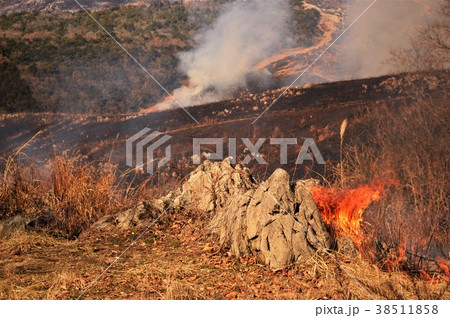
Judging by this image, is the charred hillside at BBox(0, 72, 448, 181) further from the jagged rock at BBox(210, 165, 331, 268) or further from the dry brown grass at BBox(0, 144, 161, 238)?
the jagged rock at BBox(210, 165, 331, 268)

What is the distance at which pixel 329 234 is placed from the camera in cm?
583

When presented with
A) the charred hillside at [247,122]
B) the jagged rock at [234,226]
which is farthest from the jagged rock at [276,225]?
the charred hillside at [247,122]

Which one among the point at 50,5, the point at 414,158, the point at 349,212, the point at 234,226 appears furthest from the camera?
the point at 50,5

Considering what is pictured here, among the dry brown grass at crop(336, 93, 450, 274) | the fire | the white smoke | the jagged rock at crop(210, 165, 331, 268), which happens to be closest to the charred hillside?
the dry brown grass at crop(336, 93, 450, 274)

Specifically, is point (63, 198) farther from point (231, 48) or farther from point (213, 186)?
point (231, 48)

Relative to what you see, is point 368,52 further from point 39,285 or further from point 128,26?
point 39,285

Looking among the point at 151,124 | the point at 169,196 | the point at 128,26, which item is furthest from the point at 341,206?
the point at 128,26

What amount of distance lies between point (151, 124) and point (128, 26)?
1123 cm

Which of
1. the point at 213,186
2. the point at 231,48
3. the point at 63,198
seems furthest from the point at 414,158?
the point at 231,48

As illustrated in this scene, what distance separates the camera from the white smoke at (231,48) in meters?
25.2

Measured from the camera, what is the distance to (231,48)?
28.0 meters

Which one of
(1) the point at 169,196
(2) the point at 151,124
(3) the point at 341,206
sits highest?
(3) the point at 341,206

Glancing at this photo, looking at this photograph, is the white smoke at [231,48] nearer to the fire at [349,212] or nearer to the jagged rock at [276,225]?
the fire at [349,212]

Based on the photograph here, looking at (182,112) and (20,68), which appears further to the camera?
(20,68)
